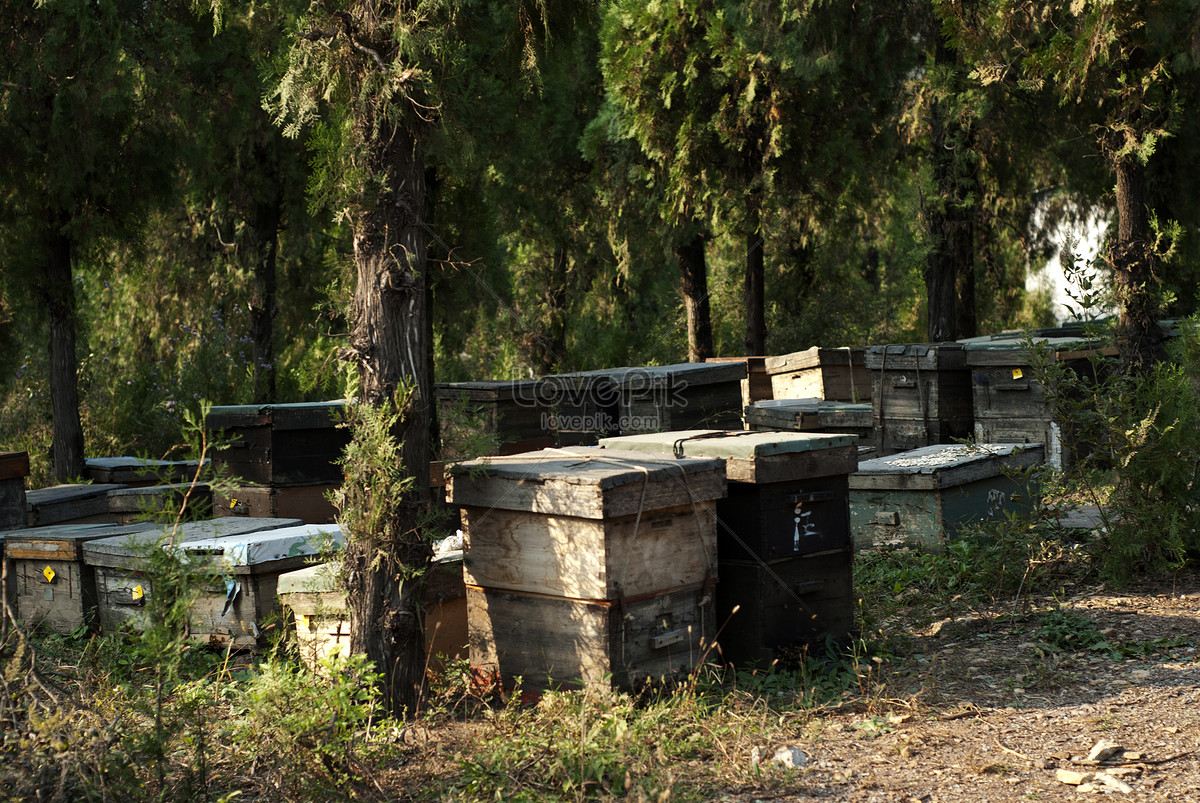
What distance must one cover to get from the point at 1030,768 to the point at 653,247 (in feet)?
36.4

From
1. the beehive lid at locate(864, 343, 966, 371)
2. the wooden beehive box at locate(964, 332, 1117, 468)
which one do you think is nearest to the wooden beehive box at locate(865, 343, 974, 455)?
the beehive lid at locate(864, 343, 966, 371)

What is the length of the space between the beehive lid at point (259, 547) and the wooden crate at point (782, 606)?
6.79ft

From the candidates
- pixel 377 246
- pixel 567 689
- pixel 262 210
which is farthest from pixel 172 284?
pixel 567 689

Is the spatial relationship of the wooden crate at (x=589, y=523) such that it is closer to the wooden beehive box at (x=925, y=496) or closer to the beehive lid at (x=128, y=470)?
the wooden beehive box at (x=925, y=496)

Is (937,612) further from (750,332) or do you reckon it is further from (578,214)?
(578,214)

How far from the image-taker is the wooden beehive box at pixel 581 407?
9.35 metres

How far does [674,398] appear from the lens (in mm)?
9031

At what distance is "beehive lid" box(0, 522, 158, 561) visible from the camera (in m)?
6.11

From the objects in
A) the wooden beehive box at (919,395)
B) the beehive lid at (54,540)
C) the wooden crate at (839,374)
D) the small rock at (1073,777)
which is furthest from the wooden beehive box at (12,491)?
the wooden beehive box at (919,395)

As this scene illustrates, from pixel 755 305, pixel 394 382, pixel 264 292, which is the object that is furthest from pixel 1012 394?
pixel 264 292

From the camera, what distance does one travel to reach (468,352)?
23328 millimetres

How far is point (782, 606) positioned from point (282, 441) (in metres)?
4.21

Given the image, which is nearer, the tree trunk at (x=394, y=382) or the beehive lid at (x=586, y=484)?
the beehive lid at (x=586, y=484)

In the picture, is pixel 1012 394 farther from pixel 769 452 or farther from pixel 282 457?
pixel 282 457
